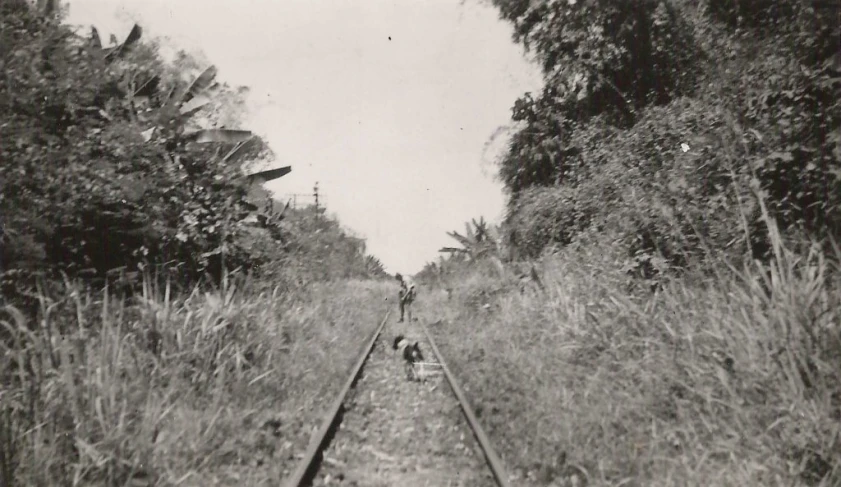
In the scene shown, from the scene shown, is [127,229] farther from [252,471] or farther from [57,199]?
[252,471]

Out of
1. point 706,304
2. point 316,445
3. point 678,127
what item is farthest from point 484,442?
point 678,127

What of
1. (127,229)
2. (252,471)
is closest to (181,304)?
(127,229)

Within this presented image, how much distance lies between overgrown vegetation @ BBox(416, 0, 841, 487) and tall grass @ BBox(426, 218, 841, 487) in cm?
2

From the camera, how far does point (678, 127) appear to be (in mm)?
10570

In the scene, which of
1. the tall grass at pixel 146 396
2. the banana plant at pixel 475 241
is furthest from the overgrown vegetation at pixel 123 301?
the banana plant at pixel 475 241

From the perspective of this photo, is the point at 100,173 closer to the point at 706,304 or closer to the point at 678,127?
the point at 706,304

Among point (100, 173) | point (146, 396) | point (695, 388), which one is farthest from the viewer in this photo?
point (100, 173)

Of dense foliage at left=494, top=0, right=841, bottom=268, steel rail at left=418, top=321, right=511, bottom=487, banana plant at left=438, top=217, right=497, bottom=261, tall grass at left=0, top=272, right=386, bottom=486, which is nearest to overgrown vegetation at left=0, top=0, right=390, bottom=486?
tall grass at left=0, top=272, right=386, bottom=486

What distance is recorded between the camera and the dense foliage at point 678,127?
5875 millimetres

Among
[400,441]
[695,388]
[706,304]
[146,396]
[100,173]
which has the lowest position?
[400,441]

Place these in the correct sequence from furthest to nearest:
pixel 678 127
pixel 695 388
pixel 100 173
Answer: pixel 678 127
pixel 100 173
pixel 695 388

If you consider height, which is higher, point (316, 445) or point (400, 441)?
point (316, 445)

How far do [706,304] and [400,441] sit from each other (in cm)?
361

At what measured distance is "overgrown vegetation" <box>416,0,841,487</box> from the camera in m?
4.05
